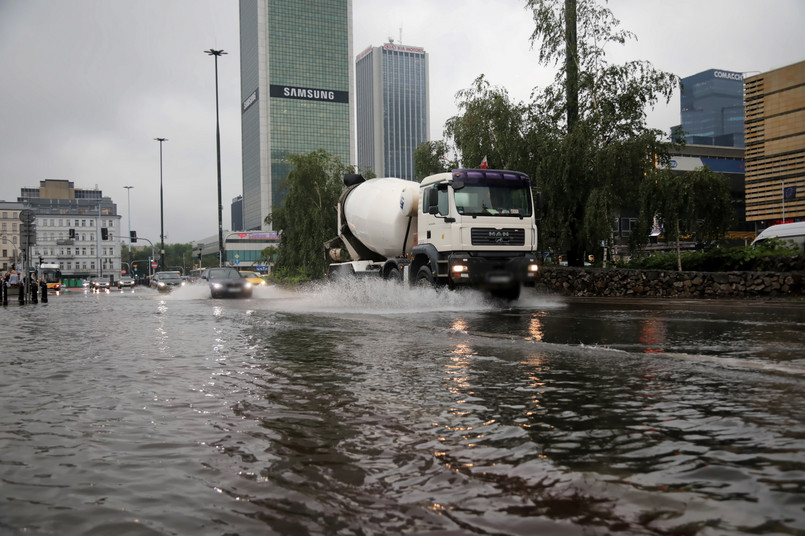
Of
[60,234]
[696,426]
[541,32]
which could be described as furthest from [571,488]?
[60,234]

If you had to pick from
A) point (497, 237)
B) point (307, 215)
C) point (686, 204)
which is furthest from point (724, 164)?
point (497, 237)

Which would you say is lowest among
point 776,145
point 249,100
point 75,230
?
point 75,230

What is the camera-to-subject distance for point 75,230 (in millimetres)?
148500

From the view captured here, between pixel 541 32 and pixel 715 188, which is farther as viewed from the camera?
pixel 541 32

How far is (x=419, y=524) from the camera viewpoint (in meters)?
2.94

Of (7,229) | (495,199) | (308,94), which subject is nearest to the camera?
(495,199)

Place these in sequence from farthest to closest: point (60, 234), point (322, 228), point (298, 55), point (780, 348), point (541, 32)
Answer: point (298, 55) → point (60, 234) → point (322, 228) → point (541, 32) → point (780, 348)

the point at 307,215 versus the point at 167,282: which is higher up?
the point at 307,215

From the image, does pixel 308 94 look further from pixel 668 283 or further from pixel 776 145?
pixel 668 283

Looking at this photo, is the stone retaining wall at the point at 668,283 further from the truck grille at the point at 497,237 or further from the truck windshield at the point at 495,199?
the truck grille at the point at 497,237

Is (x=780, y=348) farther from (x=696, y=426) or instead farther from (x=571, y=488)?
(x=571, y=488)

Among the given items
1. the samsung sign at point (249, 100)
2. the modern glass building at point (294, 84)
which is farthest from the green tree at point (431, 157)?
the samsung sign at point (249, 100)

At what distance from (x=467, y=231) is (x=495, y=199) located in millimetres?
1383

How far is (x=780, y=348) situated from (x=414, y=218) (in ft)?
41.2
